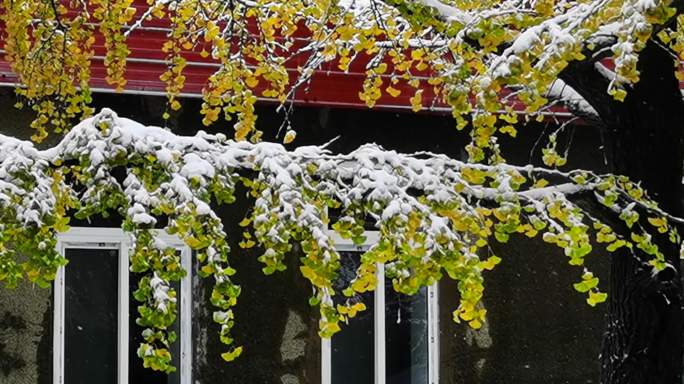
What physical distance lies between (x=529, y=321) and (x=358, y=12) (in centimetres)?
242

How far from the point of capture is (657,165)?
17.8ft

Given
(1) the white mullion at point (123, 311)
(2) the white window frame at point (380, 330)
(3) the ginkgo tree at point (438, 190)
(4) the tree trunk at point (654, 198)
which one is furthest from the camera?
(2) the white window frame at point (380, 330)

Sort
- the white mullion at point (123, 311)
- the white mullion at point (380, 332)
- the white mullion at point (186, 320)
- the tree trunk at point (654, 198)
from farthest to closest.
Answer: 1. the white mullion at point (380, 332)
2. the white mullion at point (186, 320)
3. the white mullion at point (123, 311)
4. the tree trunk at point (654, 198)

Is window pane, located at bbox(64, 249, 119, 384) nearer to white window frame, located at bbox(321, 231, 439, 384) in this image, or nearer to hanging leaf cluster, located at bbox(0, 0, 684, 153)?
hanging leaf cluster, located at bbox(0, 0, 684, 153)

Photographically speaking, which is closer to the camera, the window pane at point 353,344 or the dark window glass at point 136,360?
the dark window glass at point 136,360

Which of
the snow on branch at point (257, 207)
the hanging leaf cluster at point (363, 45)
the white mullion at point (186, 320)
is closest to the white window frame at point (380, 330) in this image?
the white mullion at point (186, 320)

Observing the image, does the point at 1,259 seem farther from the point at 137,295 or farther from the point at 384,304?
the point at 384,304

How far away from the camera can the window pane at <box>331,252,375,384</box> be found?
7.43 m

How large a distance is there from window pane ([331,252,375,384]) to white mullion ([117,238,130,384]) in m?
1.16

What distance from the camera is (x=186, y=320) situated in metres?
7.14

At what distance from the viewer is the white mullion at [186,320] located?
711 centimetres

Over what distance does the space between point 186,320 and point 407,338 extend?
4.23 ft

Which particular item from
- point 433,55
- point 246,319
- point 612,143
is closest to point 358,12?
point 433,55

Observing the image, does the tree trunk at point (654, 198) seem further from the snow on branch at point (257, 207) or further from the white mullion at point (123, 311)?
the white mullion at point (123, 311)
